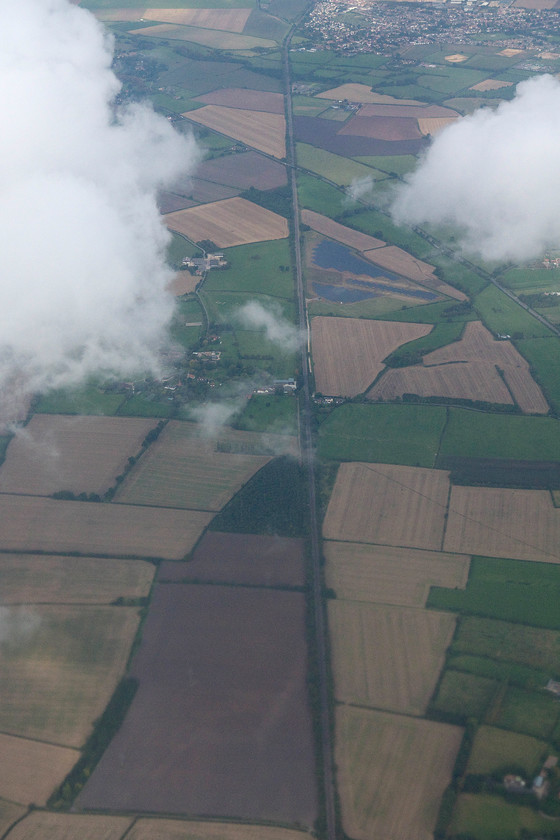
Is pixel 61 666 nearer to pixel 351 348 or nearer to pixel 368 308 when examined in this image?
pixel 351 348

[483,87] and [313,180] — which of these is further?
[483,87]

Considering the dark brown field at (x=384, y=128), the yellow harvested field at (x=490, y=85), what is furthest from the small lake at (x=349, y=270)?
the yellow harvested field at (x=490, y=85)

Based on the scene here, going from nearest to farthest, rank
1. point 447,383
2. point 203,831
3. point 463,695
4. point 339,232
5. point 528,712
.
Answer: point 203,831 < point 528,712 < point 463,695 < point 447,383 < point 339,232

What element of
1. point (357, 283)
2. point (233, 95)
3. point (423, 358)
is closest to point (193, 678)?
point (423, 358)

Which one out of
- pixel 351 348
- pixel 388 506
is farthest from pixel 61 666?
pixel 351 348

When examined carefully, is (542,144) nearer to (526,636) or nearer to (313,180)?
(313,180)
